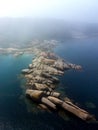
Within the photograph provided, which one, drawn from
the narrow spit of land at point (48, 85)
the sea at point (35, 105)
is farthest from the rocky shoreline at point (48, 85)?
the sea at point (35, 105)

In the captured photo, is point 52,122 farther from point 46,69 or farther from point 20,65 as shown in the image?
point 20,65

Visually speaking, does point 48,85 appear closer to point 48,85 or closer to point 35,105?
point 48,85

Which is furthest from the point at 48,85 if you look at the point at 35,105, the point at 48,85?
the point at 35,105

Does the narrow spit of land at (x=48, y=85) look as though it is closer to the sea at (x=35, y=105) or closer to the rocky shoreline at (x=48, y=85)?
the rocky shoreline at (x=48, y=85)

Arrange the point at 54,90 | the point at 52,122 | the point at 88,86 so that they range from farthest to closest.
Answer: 1. the point at 88,86
2. the point at 54,90
3. the point at 52,122

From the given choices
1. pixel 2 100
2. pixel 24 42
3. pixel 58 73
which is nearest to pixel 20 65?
pixel 58 73

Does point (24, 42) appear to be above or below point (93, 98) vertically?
above

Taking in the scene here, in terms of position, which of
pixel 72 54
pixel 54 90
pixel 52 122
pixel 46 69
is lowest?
pixel 52 122
